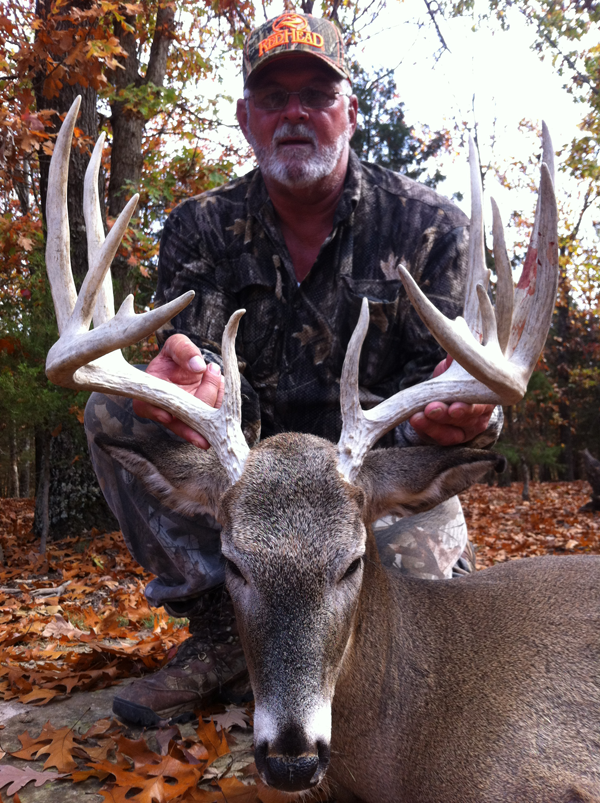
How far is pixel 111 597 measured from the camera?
6.57 m

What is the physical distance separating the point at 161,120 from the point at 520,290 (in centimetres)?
1398

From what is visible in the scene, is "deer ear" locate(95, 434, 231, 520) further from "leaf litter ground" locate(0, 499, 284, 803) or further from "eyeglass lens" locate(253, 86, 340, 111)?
"eyeglass lens" locate(253, 86, 340, 111)

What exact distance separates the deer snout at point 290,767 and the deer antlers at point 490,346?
102 cm

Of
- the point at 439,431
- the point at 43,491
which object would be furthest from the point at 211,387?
the point at 43,491

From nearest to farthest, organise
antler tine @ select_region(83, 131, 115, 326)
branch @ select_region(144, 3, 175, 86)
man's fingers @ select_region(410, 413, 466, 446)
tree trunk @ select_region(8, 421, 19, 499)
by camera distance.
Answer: man's fingers @ select_region(410, 413, 466, 446)
antler tine @ select_region(83, 131, 115, 326)
tree trunk @ select_region(8, 421, 19, 499)
branch @ select_region(144, 3, 175, 86)

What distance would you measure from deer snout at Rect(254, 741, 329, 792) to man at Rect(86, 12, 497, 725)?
6.96 feet

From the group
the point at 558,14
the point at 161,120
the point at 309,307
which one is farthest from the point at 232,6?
the point at 309,307

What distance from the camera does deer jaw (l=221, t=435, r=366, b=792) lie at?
81.6 inches

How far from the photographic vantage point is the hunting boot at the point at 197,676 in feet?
11.8

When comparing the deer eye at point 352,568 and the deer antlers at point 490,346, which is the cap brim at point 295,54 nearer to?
the deer antlers at point 490,346

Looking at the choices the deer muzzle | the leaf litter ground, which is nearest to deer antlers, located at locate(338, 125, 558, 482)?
the deer muzzle

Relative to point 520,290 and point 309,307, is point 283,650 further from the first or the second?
point 309,307

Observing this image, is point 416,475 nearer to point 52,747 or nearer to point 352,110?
point 52,747

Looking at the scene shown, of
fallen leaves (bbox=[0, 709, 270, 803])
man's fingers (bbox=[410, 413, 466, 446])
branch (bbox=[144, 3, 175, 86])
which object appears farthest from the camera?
branch (bbox=[144, 3, 175, 86])
